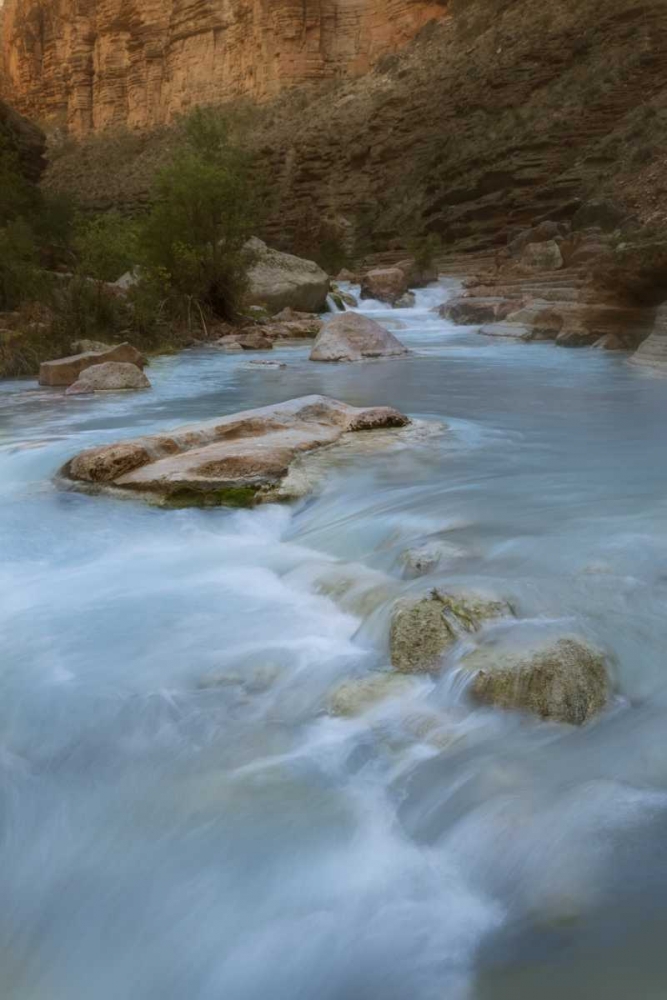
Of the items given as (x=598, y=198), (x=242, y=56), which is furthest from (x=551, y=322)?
(x=242, y=56)

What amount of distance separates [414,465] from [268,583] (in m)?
2.03

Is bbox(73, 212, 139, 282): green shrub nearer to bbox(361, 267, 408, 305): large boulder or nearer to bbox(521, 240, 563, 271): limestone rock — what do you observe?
bbox(361, 267, 408, 305): large boulder

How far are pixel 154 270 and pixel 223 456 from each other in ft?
40.4

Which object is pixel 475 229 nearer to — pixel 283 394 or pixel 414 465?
pixel 283 394

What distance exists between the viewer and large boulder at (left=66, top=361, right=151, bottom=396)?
10398 millimetres

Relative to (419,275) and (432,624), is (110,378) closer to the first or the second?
(432,624)

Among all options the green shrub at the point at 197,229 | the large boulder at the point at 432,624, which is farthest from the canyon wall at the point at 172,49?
the large boulder at the point at 432,624

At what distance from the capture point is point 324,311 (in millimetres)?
22609

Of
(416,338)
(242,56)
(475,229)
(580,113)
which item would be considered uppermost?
(242,56)

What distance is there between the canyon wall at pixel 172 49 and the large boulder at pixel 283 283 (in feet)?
103

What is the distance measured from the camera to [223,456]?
512 cm

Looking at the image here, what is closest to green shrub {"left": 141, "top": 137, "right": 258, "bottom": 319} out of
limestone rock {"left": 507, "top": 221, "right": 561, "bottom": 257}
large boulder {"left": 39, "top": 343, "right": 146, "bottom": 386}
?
large boulder {"left": 39, "top": 343, "right": 146, "bottom": 386}

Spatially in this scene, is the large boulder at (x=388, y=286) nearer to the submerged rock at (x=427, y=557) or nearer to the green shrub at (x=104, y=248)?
the green shrub at (x=104, y=248)

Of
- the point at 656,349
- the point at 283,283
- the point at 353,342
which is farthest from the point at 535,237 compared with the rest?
the point at 656,349
